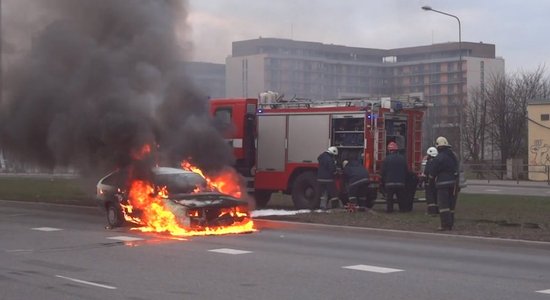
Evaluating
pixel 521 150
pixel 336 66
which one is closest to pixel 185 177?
pixel 336 66

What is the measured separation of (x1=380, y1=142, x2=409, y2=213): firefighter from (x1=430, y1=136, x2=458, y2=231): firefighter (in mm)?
1954

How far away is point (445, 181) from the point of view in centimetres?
1268

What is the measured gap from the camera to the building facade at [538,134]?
34562 millimetres

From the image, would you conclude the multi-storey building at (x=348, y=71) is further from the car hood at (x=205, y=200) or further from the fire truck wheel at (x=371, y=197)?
the car hood at (x=205, y=200)

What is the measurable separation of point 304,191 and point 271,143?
1.44 metres

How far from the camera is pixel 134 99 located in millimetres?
14805

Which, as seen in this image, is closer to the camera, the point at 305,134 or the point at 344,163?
the point at 344,163

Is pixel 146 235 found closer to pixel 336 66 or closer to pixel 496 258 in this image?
pixel 496 258

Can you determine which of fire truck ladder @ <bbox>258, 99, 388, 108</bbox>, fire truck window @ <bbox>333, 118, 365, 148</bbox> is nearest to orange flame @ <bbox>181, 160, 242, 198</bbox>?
fire truck window @ <bbox>333, 118, 365, 148</bbox>

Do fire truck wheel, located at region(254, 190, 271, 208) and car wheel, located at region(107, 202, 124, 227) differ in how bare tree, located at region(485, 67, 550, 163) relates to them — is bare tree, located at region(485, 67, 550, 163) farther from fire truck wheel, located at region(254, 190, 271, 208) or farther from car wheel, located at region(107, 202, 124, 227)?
car wheel, located at region(107, 202, 124, 227)

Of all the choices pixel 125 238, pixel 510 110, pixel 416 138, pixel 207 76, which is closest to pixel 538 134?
pixel 510 110

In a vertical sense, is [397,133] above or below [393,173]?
above

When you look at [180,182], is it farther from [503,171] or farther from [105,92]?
[503,171]

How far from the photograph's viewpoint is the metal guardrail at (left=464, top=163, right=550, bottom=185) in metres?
33.7
